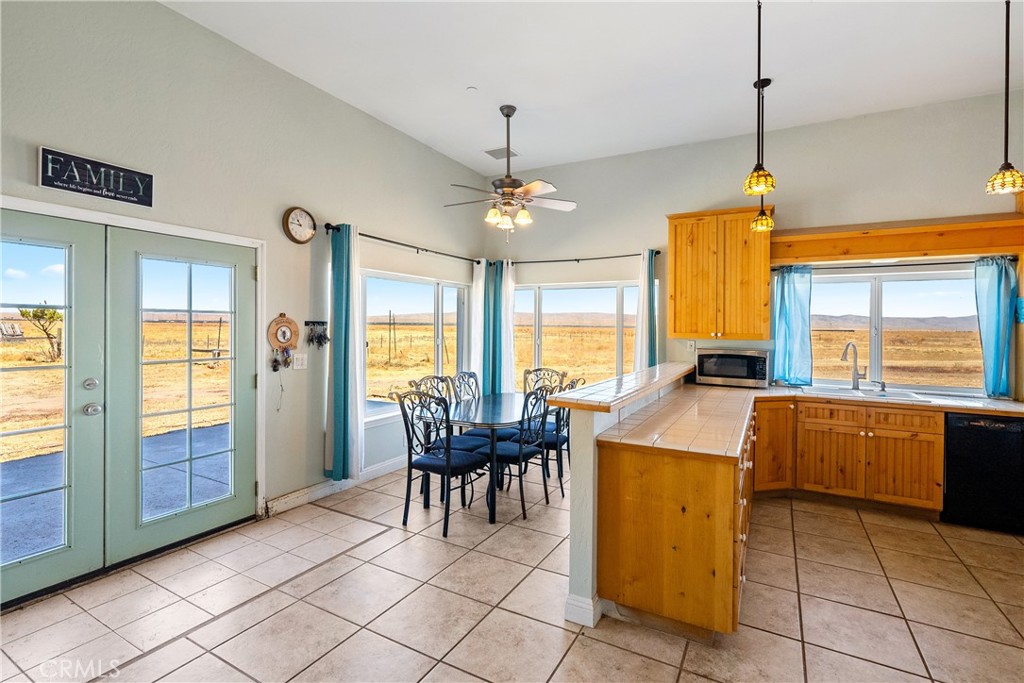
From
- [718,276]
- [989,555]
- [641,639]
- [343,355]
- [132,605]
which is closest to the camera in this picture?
[641,639]

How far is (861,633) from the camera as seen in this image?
7.38 feet

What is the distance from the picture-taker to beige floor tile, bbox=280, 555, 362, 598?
2587 mm

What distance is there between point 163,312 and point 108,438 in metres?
0.81

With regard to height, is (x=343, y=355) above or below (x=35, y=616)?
above

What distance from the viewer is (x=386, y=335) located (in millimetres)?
4746

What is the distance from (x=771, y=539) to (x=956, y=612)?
0.99 m

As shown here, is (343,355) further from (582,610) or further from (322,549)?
(582,610)

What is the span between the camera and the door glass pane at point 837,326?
436cm

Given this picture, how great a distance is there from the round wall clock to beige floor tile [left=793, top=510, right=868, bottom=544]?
4.42 m

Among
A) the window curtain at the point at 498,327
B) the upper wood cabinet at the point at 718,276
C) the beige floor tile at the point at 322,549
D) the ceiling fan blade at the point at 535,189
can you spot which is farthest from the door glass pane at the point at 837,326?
the beige floor tile at the point at 322,549

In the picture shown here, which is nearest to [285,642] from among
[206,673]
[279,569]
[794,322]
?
[206,673]

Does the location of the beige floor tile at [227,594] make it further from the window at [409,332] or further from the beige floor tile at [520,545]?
the window at [409,332]

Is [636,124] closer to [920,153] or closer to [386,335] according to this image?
[920,153]

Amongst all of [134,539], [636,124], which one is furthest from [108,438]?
[636,124]
